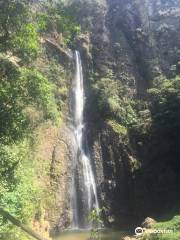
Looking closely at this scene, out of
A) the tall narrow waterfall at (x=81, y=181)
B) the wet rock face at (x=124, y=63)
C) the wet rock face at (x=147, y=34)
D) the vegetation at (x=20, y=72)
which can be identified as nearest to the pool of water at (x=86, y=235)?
the tall narrow waterfall at (x=81, y=181)

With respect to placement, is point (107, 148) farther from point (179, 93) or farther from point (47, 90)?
point (47, 90)

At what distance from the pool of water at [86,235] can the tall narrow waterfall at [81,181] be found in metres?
1.54

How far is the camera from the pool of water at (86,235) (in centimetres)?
2300

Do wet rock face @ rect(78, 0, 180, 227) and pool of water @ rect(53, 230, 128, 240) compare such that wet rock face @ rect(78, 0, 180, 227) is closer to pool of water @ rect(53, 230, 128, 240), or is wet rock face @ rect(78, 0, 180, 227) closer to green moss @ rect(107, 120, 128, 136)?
green moss @ rect(107, 120, 128, 136)

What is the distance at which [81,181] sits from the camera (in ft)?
93.1

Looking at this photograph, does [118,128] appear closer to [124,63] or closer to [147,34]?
[124,63]

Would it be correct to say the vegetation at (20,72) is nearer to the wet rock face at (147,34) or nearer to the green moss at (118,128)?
the green moss at (118,128)

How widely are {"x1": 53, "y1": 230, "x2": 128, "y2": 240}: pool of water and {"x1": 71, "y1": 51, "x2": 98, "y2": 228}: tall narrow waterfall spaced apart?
Answer: 5.07 ft

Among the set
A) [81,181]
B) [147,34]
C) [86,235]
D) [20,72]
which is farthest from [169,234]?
[147,34]

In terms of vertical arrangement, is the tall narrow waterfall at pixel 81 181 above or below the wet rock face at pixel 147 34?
below

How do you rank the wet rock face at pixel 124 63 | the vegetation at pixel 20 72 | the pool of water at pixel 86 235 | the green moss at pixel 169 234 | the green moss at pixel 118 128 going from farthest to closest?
the green moss at pixel 118 128 → the wet rock face at pixel 124 63 → the pool of water at pixel 86 235 → the green moss at pixel 169 234 → the vegetation at pixel 20 72

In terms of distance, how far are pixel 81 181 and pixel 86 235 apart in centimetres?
531

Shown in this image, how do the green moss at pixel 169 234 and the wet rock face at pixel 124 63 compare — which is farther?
the wet rock face at pixel 124 63

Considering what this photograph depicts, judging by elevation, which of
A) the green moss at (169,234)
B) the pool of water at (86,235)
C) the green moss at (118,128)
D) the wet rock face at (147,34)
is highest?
the wet rock face at (147,34)
